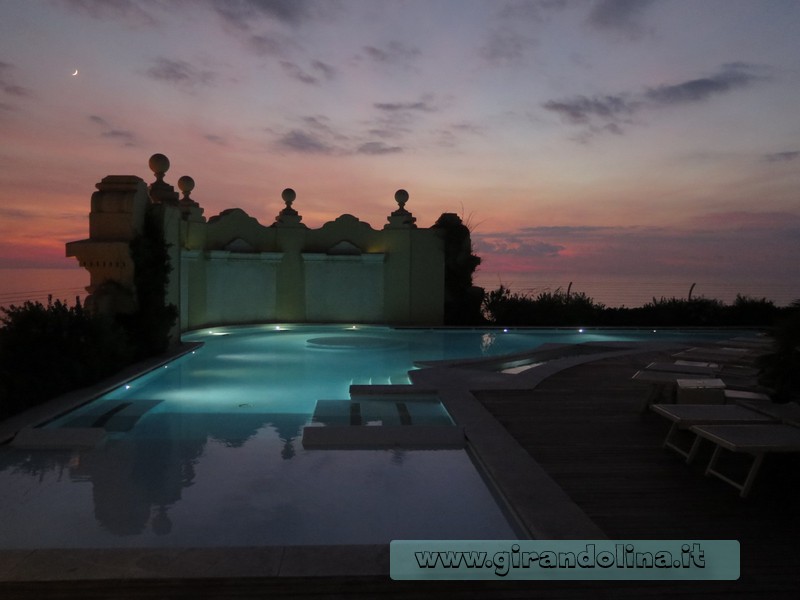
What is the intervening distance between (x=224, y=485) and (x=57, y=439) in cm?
191

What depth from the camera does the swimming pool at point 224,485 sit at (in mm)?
3316

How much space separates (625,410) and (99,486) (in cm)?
477

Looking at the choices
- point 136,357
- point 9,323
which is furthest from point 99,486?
point 136,357

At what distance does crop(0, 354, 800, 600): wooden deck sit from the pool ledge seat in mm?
2625

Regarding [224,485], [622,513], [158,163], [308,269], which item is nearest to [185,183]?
[158,163]

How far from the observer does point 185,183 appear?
1422 cm

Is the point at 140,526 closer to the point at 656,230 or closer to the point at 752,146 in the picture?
the point at 752,146

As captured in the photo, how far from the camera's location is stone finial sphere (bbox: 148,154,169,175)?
11.9m

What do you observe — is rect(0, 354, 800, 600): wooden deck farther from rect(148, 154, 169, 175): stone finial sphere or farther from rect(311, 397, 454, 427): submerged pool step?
rect(148, 154, 169, 175): stone finial sphere

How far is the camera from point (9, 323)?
663 cm

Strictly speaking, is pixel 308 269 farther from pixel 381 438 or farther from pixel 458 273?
pixel 381 438

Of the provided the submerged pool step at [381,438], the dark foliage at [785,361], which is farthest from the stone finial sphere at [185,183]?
the dark foliage at [785,361]

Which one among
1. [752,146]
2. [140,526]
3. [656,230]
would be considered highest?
[752,146]

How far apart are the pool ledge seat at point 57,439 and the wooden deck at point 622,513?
262cm
